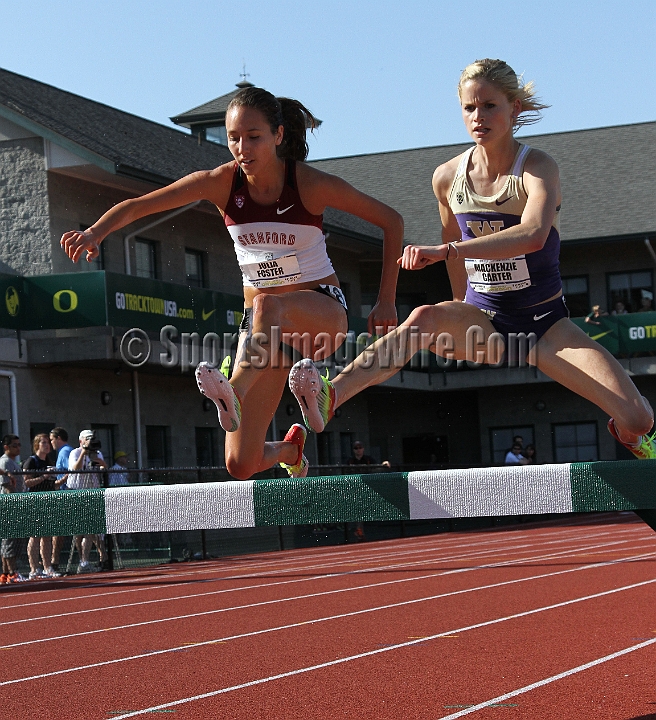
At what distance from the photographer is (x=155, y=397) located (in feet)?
80.6

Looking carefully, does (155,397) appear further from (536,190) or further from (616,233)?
(536,190)

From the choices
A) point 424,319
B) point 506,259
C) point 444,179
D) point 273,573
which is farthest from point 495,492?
point 273,573

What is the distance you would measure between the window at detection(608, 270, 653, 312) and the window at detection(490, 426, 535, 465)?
13.3 feet

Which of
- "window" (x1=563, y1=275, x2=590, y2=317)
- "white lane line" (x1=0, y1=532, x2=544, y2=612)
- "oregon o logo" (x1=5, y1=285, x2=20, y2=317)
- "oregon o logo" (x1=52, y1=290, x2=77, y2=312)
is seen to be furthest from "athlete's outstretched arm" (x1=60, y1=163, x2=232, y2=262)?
"window" (x1=563, y1=275, x2=590, y2=317)

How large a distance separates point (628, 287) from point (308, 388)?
30.2 meters

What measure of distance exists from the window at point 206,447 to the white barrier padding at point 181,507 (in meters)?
22.0

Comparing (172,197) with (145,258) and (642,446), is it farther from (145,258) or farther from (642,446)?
(145,258)

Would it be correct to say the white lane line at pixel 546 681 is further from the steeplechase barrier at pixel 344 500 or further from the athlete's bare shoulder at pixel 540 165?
the athlete's bare shoulder at pixel 540 165

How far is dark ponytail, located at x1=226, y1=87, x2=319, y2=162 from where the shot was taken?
189 inches

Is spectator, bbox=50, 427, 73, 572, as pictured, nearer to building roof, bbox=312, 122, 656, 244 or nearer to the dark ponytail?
the dark ponytail

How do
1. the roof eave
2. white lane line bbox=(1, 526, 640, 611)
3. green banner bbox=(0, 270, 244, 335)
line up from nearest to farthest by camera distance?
white lane line bbox=(1, 526, 640, 611) → green banner bbox=(0, 270, 244, 335) → the roof eave

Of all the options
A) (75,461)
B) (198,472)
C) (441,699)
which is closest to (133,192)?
(198,472)

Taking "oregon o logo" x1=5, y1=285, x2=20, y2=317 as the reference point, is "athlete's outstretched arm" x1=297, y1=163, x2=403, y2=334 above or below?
below

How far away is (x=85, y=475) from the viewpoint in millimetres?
15266
